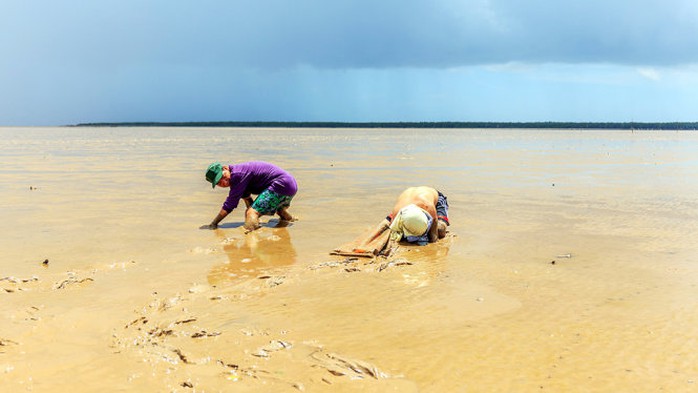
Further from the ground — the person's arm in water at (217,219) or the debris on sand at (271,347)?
the person's arm in water at (217,219)

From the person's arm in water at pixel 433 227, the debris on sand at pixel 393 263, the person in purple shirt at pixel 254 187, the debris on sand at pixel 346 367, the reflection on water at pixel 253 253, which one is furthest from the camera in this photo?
the person in purple shirt at pixel 254 187

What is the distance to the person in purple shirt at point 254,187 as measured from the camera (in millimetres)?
8641

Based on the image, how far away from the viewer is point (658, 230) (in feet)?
28.1

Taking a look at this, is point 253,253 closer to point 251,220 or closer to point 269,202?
point 251,220

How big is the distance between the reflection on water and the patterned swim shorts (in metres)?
0.29

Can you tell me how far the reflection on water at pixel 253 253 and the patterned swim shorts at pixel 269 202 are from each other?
291mm

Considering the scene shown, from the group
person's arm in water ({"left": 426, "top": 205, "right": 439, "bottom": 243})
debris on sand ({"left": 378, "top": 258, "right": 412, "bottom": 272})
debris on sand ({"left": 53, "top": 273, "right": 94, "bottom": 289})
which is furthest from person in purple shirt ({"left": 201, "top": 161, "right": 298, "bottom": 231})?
debris on sand ({"left": 53, "top": 273, "right": 94, "bottom": 289})

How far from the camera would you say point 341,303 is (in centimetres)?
500

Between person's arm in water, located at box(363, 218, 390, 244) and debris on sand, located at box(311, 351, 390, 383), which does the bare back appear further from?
debris on sand, located at box(311, 351, 390, 383)

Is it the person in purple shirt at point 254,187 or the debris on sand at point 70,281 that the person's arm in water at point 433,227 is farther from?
the debris on sand at point 70,281

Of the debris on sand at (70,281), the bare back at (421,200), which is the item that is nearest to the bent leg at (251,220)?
the bare back at (421,200)

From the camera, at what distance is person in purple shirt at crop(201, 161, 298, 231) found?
28.3 ft

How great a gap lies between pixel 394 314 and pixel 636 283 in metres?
2.63

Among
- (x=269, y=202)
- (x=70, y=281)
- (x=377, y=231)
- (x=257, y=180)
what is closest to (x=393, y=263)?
(x=377, y=231)
